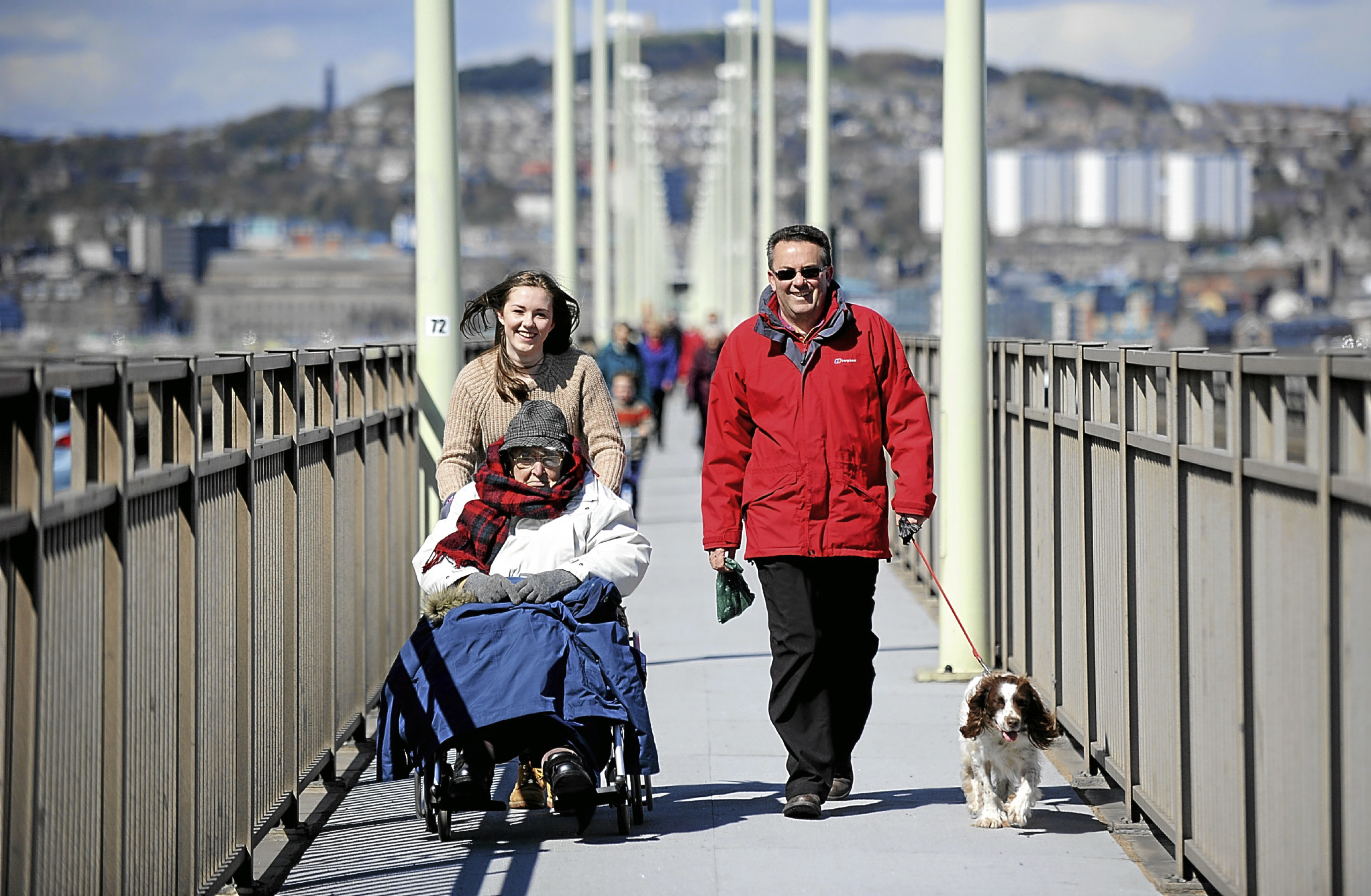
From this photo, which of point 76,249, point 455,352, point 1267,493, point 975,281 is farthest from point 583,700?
point 76,249

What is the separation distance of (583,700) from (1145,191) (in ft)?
651

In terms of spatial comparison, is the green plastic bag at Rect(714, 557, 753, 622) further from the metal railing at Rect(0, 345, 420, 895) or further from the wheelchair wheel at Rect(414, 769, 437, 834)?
the metal railing at Rect(0, 345, 420, 895)

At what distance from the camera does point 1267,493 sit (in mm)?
4723

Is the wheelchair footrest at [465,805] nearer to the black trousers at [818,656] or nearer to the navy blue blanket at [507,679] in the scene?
the navy blue blanket at [507,679]

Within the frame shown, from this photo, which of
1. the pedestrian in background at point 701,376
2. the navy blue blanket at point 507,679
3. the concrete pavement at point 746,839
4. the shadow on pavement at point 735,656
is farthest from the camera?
the pedestrian in background at point 701,376

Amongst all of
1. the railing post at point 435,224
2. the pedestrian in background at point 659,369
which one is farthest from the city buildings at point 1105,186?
the railing post at point 435,224

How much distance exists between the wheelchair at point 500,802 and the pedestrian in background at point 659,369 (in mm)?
17849

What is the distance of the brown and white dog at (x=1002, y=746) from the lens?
20.1ft

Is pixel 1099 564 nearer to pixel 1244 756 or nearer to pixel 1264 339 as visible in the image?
pixel 1244 756

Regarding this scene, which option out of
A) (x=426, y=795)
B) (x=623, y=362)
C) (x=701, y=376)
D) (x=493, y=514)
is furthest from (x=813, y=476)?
(x=701, y=376)

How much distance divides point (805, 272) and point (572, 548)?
3.79 feet

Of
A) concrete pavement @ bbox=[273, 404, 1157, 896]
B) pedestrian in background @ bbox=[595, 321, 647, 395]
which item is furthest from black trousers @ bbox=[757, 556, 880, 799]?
pedestrian in background @ bbox=[595, 321, 647, 395]

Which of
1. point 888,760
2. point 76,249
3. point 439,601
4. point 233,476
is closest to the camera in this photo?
point 233,476

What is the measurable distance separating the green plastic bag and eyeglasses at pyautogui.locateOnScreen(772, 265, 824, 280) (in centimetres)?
94
